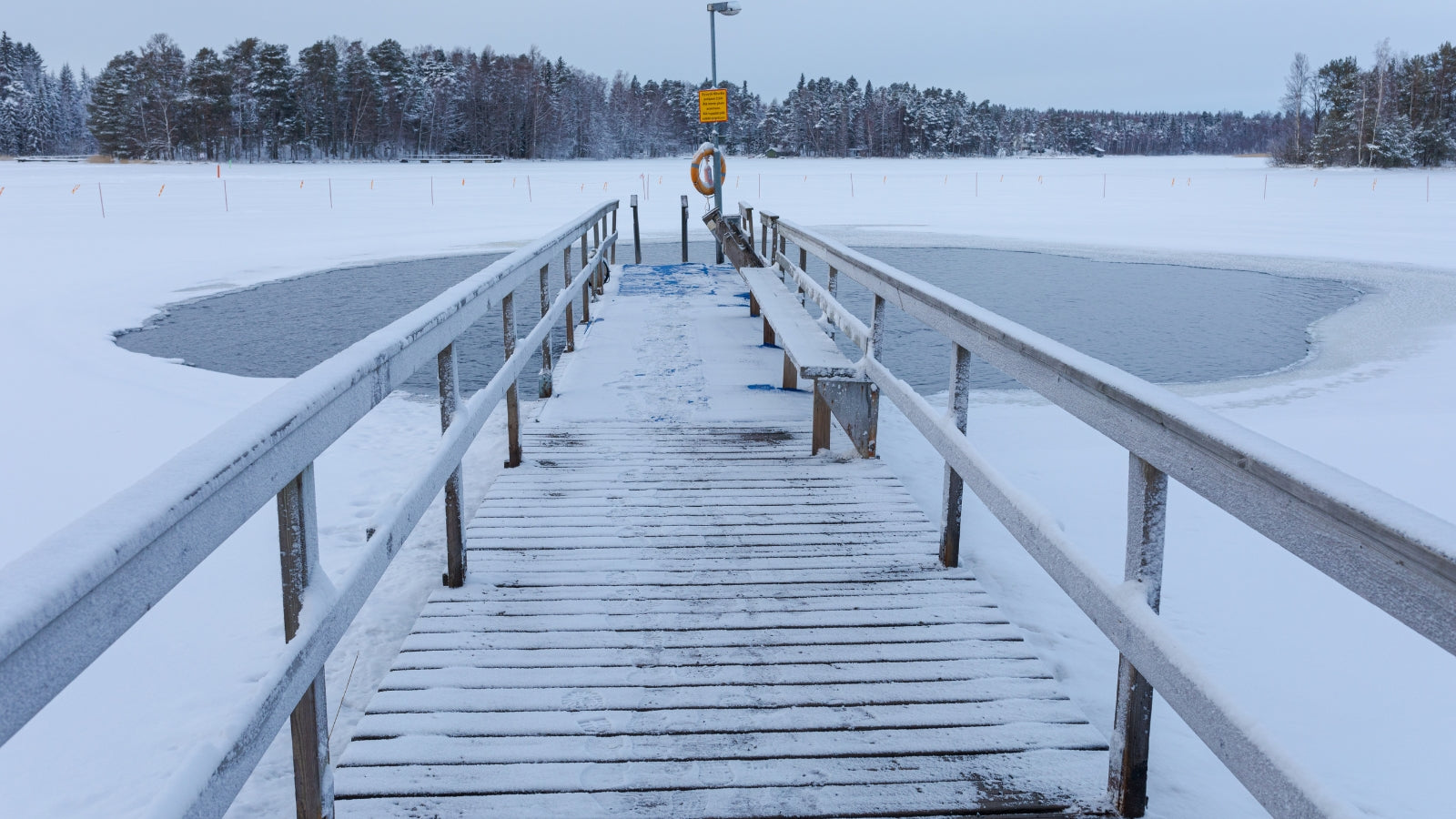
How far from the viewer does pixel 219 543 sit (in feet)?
4.73

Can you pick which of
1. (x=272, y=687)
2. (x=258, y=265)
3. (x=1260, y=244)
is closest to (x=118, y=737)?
(x=272, y=687)

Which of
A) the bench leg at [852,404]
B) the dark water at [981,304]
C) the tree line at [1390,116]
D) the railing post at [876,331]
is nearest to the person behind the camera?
the railing post at [876,331]

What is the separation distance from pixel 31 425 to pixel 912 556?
20.1 ft

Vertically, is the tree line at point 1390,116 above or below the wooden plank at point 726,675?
above

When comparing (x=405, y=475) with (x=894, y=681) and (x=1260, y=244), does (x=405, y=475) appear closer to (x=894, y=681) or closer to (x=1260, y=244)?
(x=894, y=681)

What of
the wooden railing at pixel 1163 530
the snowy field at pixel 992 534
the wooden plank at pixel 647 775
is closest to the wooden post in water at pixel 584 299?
the snowy field at pixel 992 534

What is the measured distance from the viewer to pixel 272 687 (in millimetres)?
1716

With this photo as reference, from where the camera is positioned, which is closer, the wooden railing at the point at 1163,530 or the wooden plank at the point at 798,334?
the wooden railing at the point at 1163,530

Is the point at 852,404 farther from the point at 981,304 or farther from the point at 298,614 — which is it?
the point at 981,304

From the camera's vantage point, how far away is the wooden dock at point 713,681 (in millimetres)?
2529

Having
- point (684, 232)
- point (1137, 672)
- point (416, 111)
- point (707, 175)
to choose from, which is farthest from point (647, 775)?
point (416, 111)

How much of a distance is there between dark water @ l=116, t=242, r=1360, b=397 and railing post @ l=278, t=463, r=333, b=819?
644 centimetres

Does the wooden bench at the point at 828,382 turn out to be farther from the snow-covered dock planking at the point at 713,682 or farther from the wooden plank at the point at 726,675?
the wooden plank at the point at 726,675

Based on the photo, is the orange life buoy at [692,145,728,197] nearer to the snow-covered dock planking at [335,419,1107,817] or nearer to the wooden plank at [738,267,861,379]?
the wooden plank at [738,267,861,379]
